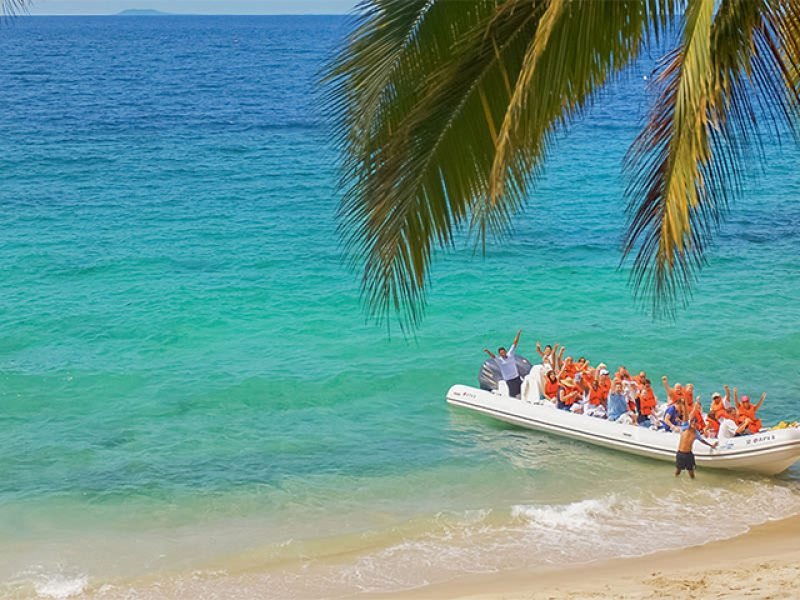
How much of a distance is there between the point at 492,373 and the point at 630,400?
9.10ft

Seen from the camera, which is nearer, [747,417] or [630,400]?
[747,417]

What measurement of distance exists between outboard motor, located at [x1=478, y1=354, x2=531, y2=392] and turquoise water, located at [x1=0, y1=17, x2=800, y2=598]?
2.28ft

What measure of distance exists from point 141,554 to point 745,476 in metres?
7.76

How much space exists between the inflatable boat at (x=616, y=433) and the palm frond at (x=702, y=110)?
889 centimetres

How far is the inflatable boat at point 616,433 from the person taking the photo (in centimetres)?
1428

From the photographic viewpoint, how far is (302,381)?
64.5ft

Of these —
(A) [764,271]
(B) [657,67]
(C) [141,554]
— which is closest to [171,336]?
(C) [141,554]

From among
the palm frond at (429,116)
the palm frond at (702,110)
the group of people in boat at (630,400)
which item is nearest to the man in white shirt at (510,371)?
the group of people in boat at (630,400)

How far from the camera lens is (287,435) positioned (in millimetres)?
17031

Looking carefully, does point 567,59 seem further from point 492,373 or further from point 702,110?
point 492,373

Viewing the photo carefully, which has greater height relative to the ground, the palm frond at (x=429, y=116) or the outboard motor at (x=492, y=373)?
the palm frond at (x=429, y=116)

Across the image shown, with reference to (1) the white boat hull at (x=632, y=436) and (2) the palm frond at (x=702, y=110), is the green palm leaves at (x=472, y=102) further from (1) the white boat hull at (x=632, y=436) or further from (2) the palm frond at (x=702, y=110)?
(1) the white boat hull at (x=632, y=436)

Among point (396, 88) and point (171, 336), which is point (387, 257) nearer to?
point (396, 88)

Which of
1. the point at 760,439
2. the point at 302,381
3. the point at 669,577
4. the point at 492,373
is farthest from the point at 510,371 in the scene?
the point at 669,577
